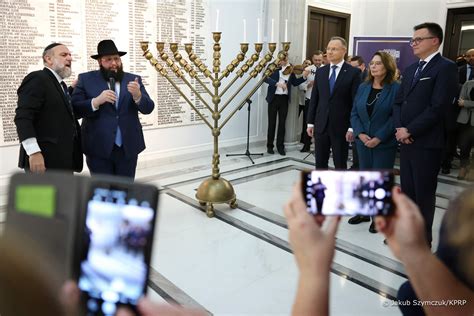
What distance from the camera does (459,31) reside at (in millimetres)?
6324

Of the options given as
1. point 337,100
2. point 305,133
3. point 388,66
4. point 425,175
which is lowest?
point 305,133

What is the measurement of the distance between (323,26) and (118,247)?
7.18 meters

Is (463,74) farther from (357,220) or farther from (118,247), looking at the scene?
(118,247)

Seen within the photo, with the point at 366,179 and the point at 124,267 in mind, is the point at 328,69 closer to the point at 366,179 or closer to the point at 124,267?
the point at 366,179

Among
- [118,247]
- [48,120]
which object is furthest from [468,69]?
[118,247]

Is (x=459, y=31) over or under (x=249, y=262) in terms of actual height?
over

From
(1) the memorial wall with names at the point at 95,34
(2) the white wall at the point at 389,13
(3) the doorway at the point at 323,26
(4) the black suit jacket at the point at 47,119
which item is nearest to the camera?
(4) the black suit jacket at the point at 47,119

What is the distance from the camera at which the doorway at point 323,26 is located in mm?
6707

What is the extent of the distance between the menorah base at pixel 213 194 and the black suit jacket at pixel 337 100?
952 millimetres

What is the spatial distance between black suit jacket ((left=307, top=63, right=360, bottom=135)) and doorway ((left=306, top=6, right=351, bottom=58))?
3650 mm

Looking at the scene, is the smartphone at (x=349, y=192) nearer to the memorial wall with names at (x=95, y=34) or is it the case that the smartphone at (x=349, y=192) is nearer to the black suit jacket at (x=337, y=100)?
the black suit jacket at (x=337, y=100)

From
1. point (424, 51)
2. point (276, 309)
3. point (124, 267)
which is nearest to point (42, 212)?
point (124, 267)

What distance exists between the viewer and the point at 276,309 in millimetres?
2006

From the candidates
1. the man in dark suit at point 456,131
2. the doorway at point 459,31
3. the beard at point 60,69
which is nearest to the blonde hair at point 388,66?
the beard at point 60,69
